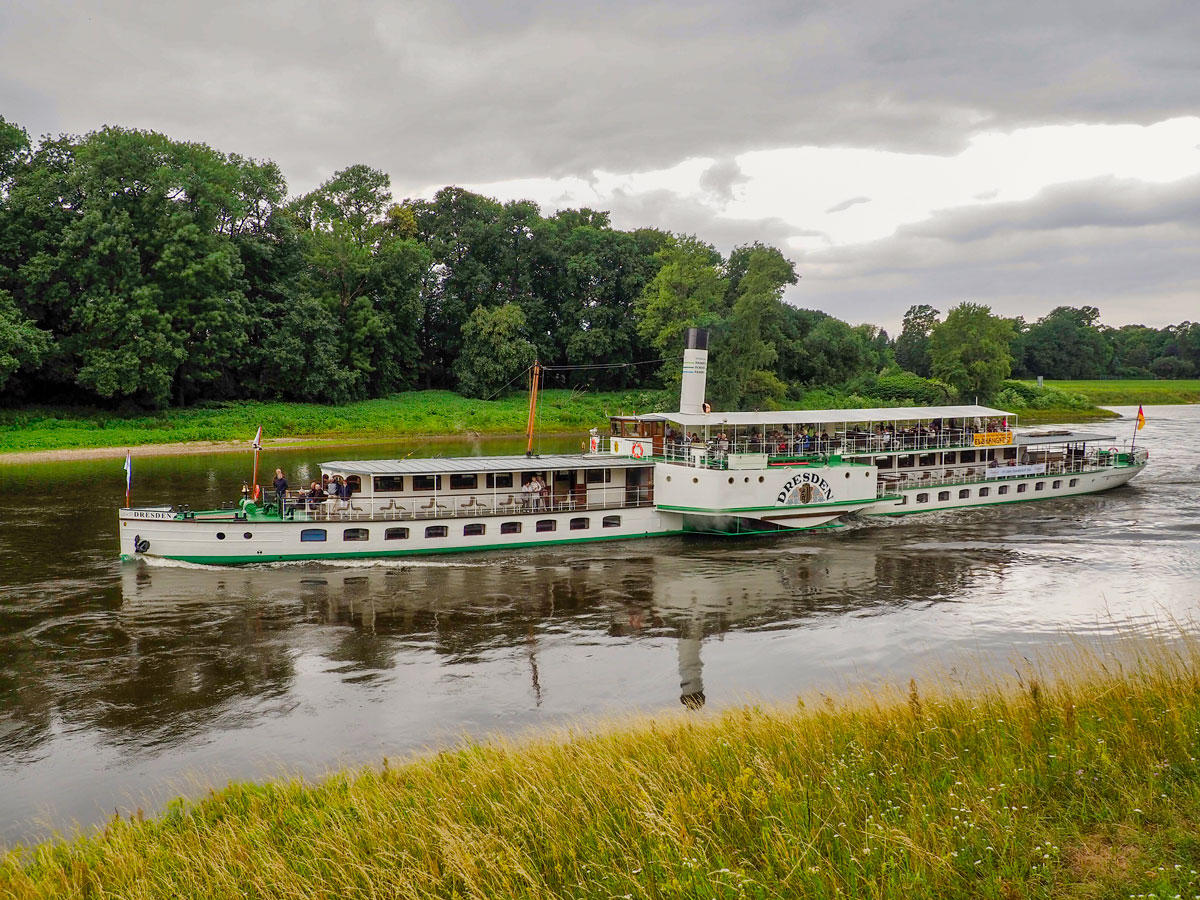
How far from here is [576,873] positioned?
27.7 ft

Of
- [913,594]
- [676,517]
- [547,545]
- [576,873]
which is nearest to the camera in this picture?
[576,873]

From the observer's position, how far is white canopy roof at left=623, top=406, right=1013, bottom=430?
3750 cm

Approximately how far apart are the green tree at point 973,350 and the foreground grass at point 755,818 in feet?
288

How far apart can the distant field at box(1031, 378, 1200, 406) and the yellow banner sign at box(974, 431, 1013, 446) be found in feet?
307

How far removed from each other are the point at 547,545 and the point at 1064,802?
26332 millimetres

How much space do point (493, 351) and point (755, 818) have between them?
84767 mm

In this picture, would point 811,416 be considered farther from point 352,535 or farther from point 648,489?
point 352,535

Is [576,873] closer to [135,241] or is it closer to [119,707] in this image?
[119,707]

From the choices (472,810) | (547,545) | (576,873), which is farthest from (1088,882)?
(547,545)

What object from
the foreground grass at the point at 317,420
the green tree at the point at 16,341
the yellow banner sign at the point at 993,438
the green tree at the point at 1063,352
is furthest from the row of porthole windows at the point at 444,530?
the green tree at the point at 1063,352

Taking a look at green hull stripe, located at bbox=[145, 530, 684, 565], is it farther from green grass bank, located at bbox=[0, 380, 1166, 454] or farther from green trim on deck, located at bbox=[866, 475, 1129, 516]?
green grass bank, located at bbox=[0, 380, 1166, 454]

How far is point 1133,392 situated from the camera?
140500 millimetres

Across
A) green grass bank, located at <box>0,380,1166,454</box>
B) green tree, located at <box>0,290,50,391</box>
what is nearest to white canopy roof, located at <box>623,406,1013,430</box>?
green grass bank, located at <box>0,380,1166,454</box>

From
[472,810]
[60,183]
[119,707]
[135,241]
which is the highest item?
[60,183]
